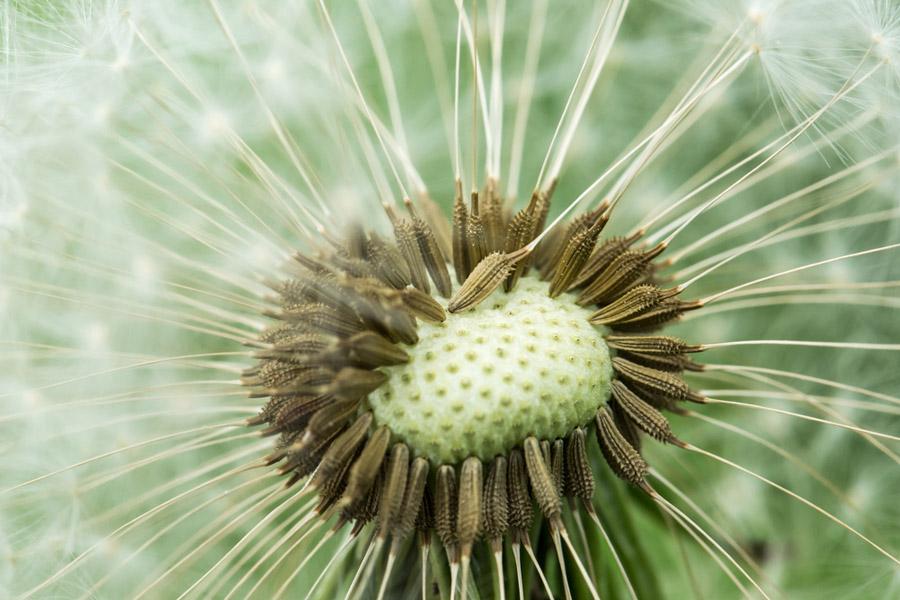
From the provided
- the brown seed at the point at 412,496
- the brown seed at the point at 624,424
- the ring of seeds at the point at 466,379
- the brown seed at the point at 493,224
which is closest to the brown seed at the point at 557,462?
the ring of seeds at the point at 466,379

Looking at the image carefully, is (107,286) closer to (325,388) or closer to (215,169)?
(215,169)

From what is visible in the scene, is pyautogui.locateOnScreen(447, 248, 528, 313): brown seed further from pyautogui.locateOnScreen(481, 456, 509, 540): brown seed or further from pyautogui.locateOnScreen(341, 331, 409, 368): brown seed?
pyautogui.locateOnScreen(481, 456, 509, 540): brown seed

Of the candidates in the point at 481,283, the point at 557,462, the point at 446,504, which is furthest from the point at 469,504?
the point at 481,283

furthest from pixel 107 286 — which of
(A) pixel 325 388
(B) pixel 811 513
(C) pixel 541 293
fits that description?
(B) pixel 811 513

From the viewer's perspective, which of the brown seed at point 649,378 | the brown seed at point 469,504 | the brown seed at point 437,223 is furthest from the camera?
the brown seed at point 437,223

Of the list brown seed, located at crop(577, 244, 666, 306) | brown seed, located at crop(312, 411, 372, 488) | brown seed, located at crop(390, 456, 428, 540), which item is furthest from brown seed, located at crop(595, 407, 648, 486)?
brown seed, located at crop(312, 411, 372, 488)

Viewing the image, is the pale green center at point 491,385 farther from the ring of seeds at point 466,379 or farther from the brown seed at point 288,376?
the brown seed at point 288,376

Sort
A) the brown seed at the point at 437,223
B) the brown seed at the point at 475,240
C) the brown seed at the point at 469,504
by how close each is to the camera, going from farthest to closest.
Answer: the brown seed at the point at 437,223
the brown seed at the point at 475,240
the brown seed at the point at 469,504
